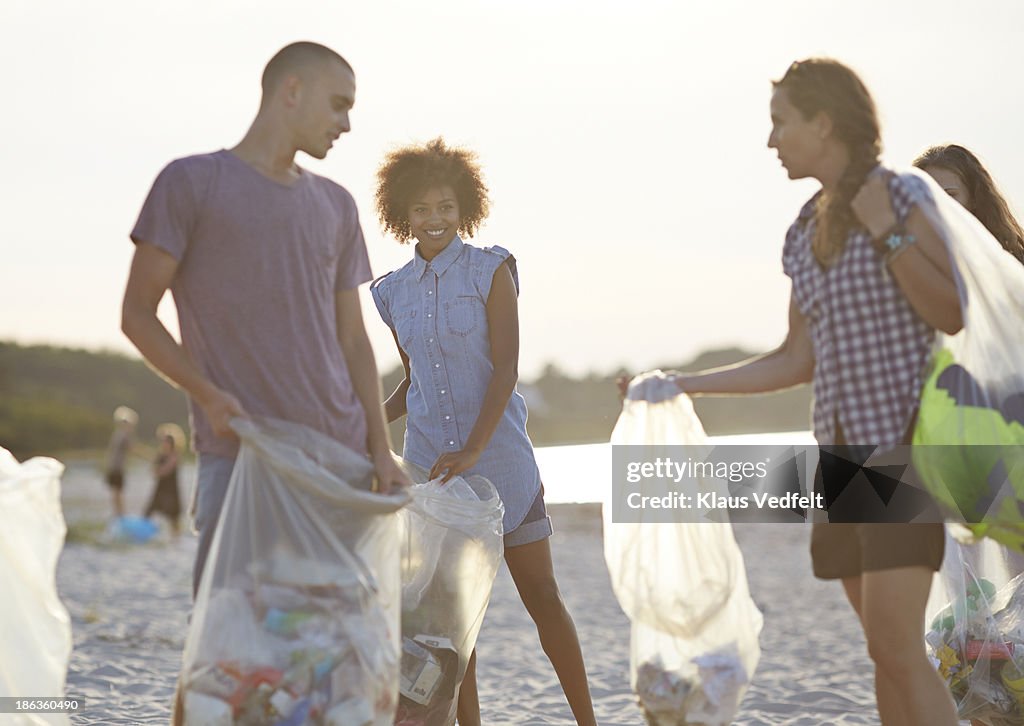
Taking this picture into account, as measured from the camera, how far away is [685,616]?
127 inches

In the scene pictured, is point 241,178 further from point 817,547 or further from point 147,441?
point 147,441

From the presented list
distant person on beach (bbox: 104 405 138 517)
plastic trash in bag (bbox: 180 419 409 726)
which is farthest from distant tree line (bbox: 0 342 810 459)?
plastic trash in bag (bbox: 180 419 409 726)

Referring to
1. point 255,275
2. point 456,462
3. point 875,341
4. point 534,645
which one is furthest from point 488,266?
point 534,645

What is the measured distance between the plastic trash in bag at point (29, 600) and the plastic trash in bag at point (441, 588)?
0.96 m

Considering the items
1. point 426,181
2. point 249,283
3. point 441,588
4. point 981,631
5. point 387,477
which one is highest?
point 426,181

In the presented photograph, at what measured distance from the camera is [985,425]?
2949 mm

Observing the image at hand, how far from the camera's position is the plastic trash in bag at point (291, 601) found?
9.05ft

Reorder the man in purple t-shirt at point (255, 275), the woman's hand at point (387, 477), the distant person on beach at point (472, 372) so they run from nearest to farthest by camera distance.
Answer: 1. the man in purple t-shirt at point (255, 275)
2. the woman's hand at point (387, 477)
3. the distant person on beach at point (472, 372)

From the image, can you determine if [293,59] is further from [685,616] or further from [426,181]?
[685,616]

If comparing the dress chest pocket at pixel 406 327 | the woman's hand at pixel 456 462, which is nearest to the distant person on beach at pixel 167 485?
the dress chest pocket at pixel 406 327

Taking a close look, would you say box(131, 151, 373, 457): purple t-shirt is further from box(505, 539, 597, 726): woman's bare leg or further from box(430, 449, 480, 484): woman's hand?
box(505, 539, 597, 726): woman's bare leg

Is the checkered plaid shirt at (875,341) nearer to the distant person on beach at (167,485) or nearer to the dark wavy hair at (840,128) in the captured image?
the dark wavy hair at (840,128)

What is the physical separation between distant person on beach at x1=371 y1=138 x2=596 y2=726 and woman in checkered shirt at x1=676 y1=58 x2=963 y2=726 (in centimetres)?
106

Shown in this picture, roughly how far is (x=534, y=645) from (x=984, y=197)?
407 cm
